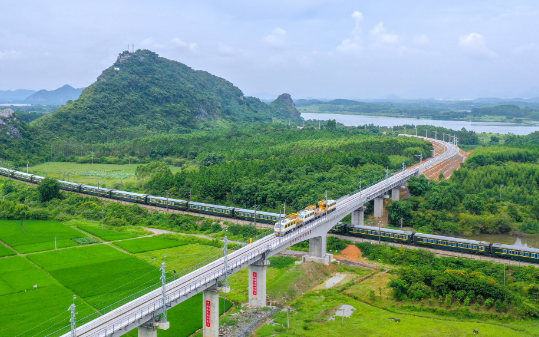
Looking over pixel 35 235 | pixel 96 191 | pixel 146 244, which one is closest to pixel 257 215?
pixel 146 244

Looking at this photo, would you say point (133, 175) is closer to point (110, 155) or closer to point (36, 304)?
point (110, 155)

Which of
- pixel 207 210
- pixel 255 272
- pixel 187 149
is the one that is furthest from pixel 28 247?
pixel 187 149

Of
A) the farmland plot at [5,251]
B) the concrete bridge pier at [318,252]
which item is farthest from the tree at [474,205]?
the farmland plot at [5,251]

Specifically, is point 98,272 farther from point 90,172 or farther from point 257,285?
point 90,172


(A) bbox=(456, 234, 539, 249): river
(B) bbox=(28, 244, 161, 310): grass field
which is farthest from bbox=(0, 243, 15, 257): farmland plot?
(A) bbox=(456, 234, 539, 249): river

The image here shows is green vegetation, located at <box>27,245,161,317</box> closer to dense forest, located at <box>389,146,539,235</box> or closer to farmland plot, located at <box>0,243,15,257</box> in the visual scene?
farmland plot, located at <box>0,243,15,257</box>

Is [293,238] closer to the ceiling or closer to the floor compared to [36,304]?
closer to the ceiling

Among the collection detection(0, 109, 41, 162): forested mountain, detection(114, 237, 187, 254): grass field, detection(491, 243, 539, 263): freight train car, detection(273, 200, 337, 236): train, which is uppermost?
detection(0, 109, 41, 162): forested mountain
